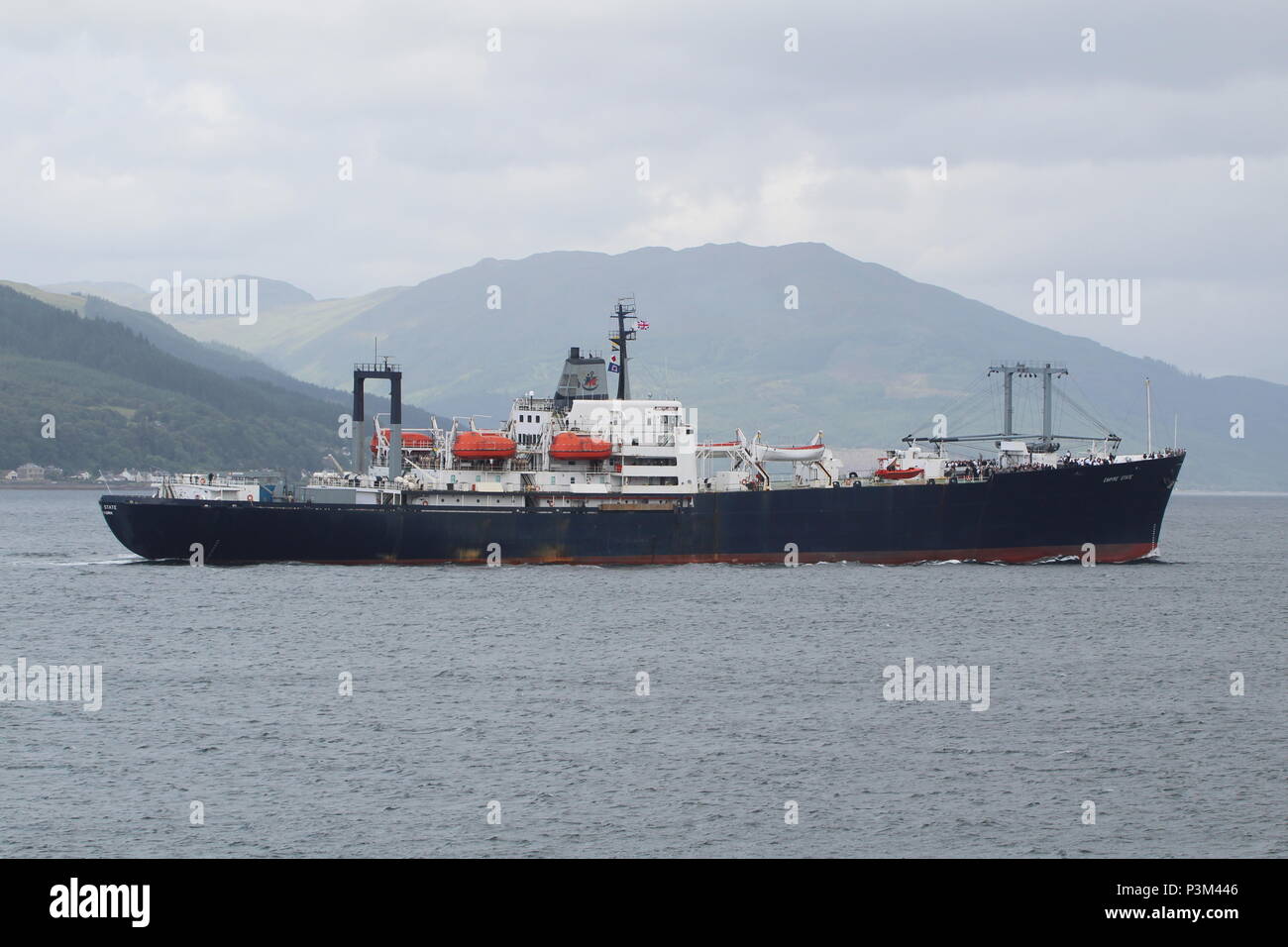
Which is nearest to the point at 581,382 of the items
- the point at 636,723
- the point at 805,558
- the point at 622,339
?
the point at 622,339

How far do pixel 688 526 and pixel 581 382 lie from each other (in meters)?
12.5

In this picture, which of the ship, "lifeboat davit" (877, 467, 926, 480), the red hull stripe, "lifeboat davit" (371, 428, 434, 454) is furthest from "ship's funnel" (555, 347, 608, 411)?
"lifeboat davit" (877, 467, 926, 480)

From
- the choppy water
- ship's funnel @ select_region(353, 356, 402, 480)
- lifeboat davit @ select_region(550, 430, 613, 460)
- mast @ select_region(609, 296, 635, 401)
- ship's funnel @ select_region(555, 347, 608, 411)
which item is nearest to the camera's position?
the choppy water

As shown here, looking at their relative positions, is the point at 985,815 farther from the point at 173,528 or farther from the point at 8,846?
the point at 173,528

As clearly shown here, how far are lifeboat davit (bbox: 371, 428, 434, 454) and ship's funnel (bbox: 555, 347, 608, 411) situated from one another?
7609 mm

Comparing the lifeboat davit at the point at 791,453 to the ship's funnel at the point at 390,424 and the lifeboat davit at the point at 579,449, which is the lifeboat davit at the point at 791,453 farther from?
the ship's funnel at the point at 390,424

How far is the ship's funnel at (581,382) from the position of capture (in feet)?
270

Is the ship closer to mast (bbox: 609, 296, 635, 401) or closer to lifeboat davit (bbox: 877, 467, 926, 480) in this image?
lifeboat davit (bbox: 877, 467, 926, 480)

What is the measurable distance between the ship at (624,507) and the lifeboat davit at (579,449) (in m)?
0.08

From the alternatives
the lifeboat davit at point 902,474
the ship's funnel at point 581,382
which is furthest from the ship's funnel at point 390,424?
the lifeboat davit at point 902,474

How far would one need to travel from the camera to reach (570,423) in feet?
260

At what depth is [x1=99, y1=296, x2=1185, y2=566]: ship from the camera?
73.9 m

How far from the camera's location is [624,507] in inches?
2933
